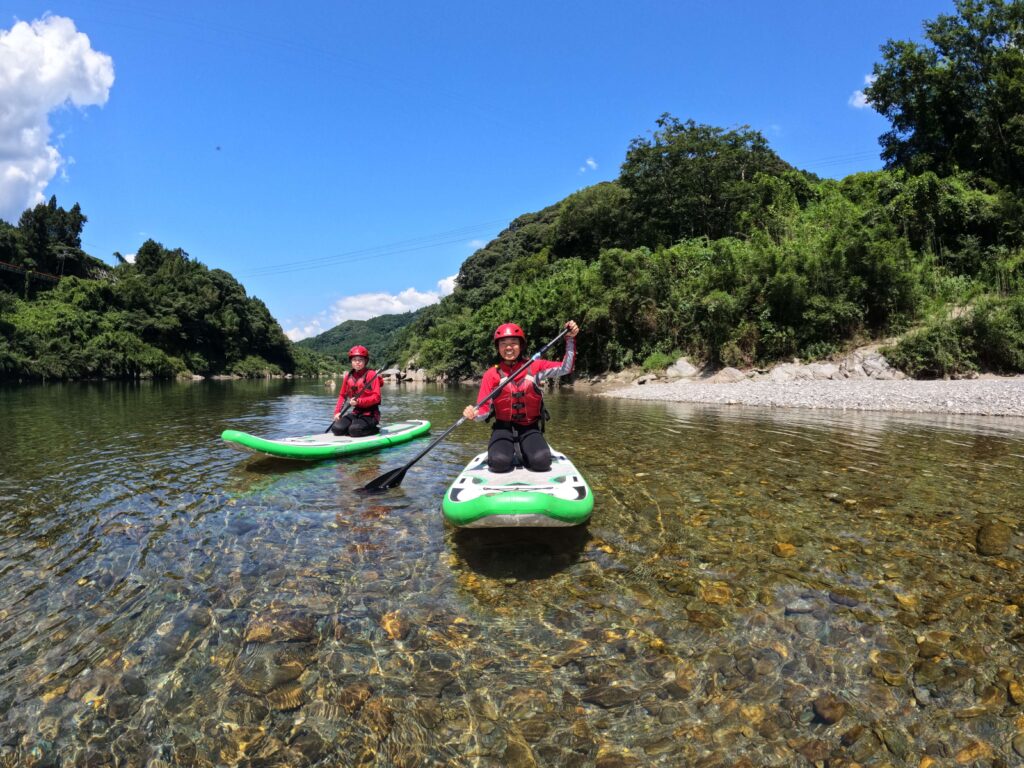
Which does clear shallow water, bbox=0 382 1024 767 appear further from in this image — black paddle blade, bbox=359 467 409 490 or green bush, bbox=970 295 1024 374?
green bush, bbox=970 295 1024 374

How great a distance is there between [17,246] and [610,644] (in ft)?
292

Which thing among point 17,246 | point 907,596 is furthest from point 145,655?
point 17,246

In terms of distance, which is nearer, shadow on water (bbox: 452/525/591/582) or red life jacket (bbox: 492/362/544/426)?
shadow on water (bbox: 452/525/591/582)

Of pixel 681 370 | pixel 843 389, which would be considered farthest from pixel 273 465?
pixel 681 370

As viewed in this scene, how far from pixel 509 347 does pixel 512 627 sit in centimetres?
389

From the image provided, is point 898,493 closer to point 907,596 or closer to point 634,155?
point 907,596

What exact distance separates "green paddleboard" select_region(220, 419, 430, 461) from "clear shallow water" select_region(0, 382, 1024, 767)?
1.26 m

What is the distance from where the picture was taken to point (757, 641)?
3.51 m

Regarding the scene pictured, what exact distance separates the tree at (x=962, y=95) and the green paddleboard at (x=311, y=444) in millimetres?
37533

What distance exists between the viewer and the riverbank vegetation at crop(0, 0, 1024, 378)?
23.5 metres

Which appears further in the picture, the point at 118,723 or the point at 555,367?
the point at 555,367

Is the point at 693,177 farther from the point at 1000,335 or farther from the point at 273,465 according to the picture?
the point at 273,465

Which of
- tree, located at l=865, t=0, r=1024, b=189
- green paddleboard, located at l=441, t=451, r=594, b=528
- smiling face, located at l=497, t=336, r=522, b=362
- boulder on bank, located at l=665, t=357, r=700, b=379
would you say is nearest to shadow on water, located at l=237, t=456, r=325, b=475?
smiling face, located at l=497, t=336, r=522, b=362

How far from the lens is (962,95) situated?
3144cm
